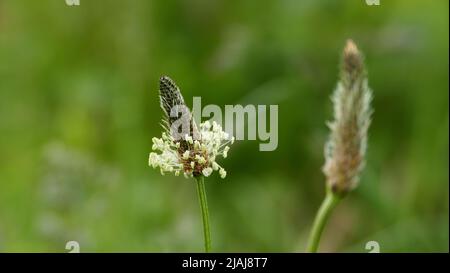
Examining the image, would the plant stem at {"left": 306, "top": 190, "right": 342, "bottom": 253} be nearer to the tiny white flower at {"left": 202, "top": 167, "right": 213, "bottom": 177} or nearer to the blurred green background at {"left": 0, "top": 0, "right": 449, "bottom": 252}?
the tiny white flower at {"left": 202, "top": 167, "right": 213, "bottom": 177}

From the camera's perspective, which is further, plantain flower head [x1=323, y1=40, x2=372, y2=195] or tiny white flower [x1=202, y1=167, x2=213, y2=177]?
plantain flower head [x1=323, y1=40, x2=372, y2=195]

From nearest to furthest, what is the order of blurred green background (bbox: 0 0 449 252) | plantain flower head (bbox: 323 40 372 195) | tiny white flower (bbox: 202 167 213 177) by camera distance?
1. tiny white flower (bbox: 202 167 213 177)
2. plantain flower head (bbox: 323 40 372 195)
3. blurred green background (bbox: 0 0 449 252)

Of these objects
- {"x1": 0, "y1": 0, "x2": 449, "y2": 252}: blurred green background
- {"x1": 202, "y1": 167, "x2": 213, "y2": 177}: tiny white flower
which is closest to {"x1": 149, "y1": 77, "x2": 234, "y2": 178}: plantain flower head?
{"x1": 202, "y1": 167, "x2": 213, "y2": 177}: tiny white flower

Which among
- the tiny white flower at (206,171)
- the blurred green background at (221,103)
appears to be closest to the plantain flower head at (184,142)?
the tiny white flower at (206,171)

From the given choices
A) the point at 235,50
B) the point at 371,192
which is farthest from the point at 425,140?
the point at 235,50

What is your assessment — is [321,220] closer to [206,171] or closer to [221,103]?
[206,171]

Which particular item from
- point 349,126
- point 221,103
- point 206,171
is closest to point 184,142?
point 206,171
